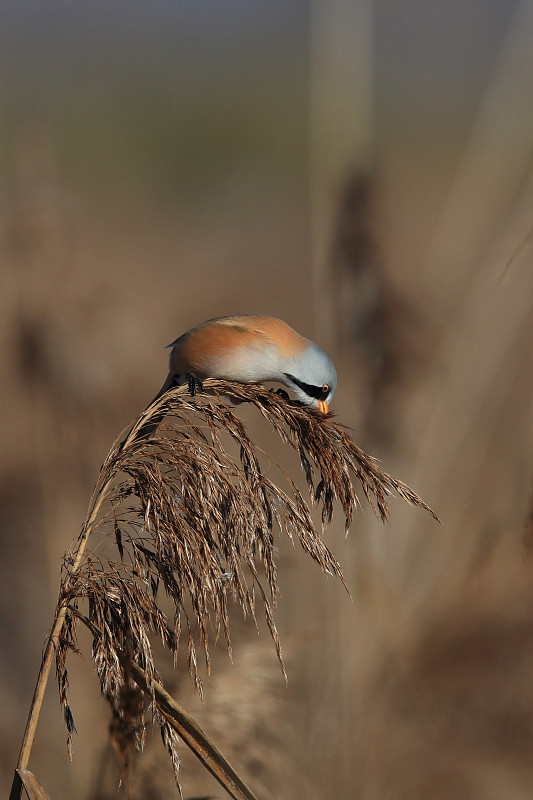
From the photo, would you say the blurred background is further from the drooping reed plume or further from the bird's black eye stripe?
the drooping reed plume

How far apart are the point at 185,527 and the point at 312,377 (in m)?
0.57

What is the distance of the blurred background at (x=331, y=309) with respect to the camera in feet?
6.93

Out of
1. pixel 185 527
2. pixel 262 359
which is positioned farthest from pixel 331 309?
pixel 185 527

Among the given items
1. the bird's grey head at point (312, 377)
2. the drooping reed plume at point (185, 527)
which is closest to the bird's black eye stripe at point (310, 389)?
the bird's grey head at point (312, 377)

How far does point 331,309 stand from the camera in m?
2.14

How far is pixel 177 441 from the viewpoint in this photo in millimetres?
1005

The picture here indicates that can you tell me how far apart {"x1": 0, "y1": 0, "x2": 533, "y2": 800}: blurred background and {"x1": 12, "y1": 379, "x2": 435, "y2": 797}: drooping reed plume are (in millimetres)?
944

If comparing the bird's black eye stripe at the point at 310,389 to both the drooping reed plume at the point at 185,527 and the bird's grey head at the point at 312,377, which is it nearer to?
the bird's grey head at the point at 312,377

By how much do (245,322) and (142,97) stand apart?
1.44 meters

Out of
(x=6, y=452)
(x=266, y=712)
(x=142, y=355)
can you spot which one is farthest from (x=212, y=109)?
(x=266, y=712)

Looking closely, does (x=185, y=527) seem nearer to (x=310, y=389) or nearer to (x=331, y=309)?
(x=310, y=389)

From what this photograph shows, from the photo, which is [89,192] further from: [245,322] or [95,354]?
[245,322]

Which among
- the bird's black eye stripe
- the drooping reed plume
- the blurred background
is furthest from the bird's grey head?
the blurred background

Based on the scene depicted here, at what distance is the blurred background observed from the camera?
2111 millimetres
